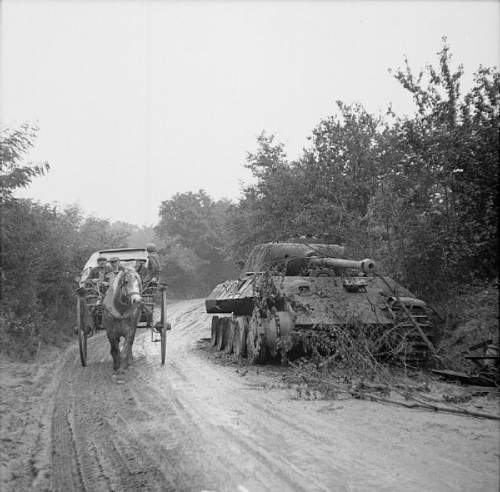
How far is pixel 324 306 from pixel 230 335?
3766 mm

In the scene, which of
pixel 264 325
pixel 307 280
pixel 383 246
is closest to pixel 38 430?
pixel 264 325

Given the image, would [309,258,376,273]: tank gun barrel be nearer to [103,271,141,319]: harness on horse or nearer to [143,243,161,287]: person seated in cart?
[143,243,161,287]: person seated in cart

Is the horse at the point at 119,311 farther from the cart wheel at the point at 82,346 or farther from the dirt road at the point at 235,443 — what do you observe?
the dirt road at the point at 235,443

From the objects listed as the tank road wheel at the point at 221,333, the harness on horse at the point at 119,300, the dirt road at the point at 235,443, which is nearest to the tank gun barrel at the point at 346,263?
the dirt road at the point at 235,443

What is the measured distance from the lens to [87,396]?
24.4 ft

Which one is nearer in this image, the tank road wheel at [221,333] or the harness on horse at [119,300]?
the harness on horse at [119,300]

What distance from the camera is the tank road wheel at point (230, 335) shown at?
41.3 feet

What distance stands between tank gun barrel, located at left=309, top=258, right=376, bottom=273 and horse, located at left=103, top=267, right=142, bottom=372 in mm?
3583

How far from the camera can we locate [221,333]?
46.4 ft

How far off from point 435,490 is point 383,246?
30.1 feet

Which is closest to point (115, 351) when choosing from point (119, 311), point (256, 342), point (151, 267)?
point (119, 311)

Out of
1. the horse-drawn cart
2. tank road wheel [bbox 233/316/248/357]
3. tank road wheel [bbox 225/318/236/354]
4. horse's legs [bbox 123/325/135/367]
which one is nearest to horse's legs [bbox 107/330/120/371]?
horse's legs [bbox 123/325/135/367]

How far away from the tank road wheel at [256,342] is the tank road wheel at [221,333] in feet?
9.49

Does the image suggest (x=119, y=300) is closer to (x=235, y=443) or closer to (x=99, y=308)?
(x=99, y=308)
